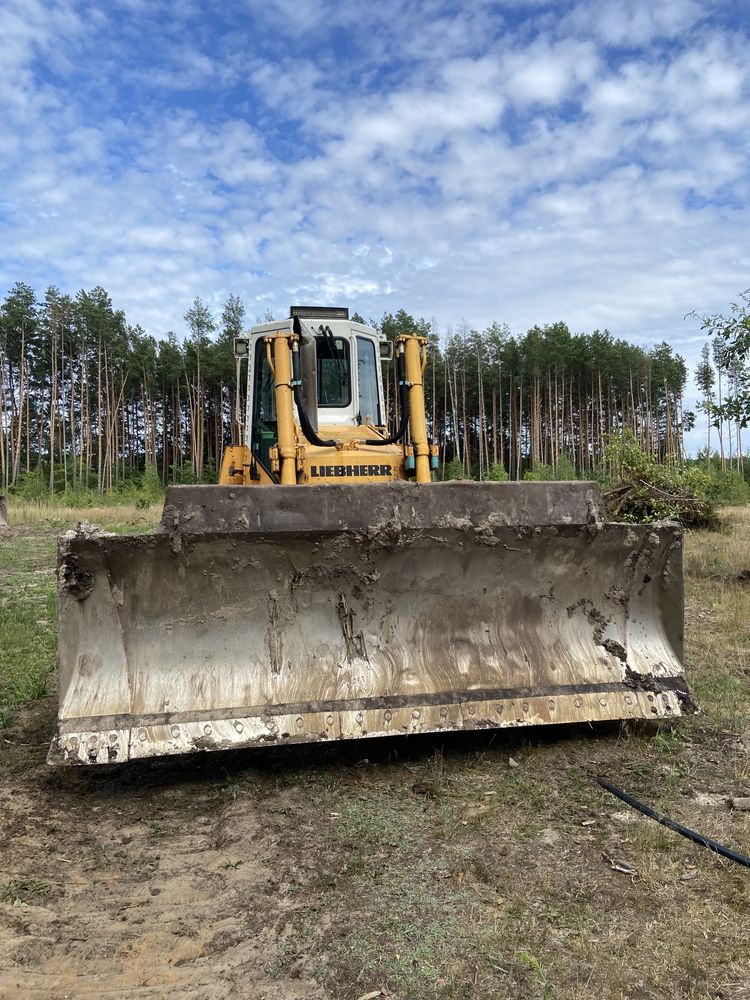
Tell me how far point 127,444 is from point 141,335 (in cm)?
844

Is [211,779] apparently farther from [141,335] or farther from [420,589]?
[141,335]

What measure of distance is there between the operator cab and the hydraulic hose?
1.16 feet

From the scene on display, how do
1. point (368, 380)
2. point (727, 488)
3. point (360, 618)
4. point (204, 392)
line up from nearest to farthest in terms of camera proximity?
point (360, 618) → point (368, 380) → point (727, 488) → point (204, 392)

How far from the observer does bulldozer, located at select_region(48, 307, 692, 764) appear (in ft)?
9.62

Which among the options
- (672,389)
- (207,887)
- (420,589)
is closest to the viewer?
(207,887)

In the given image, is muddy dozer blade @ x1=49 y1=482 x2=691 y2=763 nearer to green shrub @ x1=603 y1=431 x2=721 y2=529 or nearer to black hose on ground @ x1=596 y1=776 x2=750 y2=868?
black hose on ground @ x1=596 y1=776 x2=750 y2=868

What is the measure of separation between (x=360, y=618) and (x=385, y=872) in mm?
1230

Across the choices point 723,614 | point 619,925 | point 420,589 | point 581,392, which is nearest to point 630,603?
point 420,589

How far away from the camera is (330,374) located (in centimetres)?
566

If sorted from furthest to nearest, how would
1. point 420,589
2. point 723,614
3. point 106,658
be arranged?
point 723,614
point 420,589
point 106,658

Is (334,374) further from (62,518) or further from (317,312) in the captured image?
(62,518)

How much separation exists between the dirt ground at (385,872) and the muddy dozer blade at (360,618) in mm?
276

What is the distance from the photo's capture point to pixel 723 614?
6.32 meters

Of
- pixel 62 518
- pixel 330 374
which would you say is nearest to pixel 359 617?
pixel 330 374
